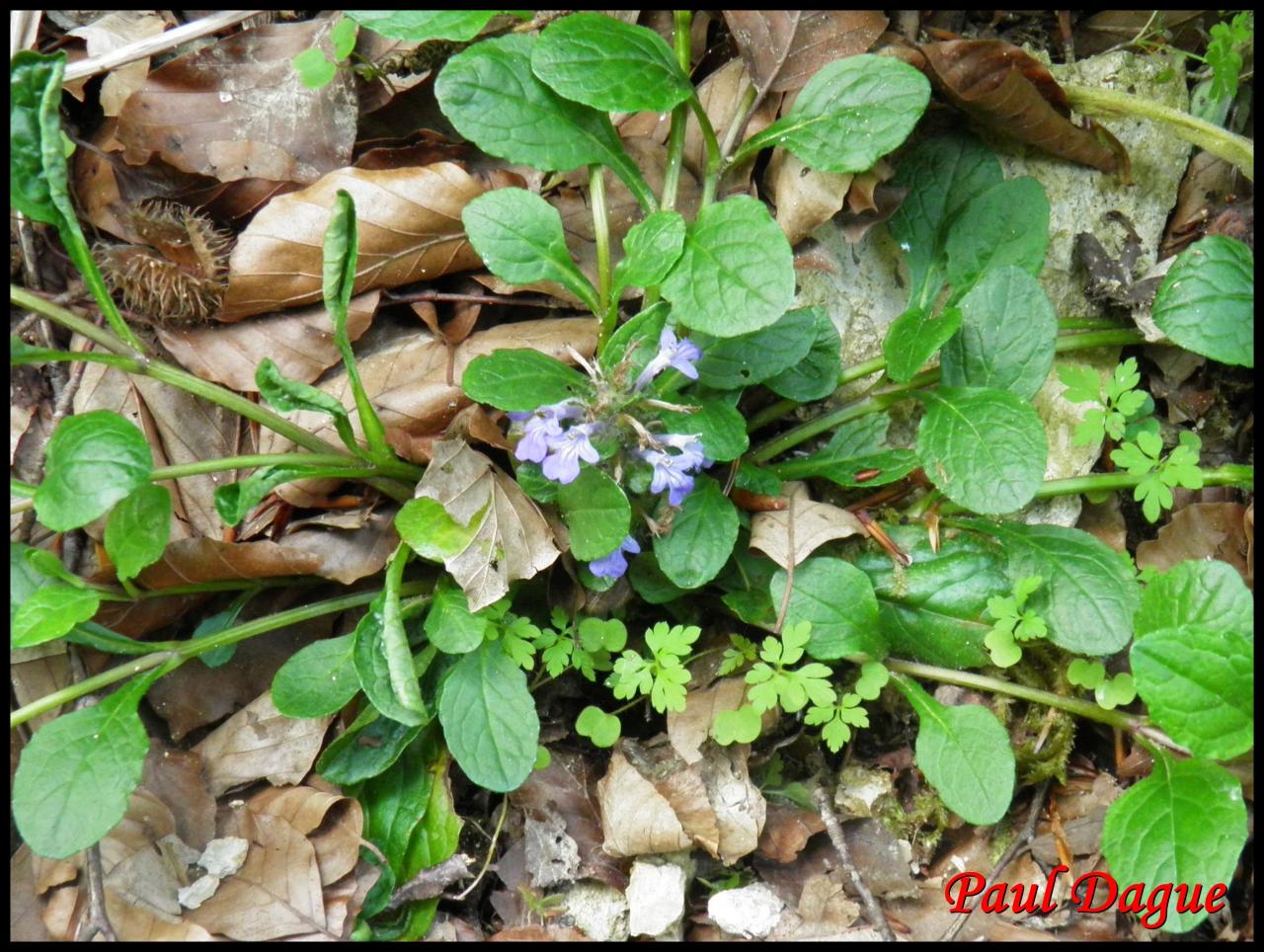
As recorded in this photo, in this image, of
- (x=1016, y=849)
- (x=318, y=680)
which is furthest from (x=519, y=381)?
(x=1016, y=849)

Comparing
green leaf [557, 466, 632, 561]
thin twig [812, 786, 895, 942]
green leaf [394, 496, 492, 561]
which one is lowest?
thin twig [812, 786, 895, 942]

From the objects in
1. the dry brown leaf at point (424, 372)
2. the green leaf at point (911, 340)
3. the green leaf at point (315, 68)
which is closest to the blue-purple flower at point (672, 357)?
the dry brown leaf at point (424, 372)

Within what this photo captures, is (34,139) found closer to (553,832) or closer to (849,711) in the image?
(553,832)

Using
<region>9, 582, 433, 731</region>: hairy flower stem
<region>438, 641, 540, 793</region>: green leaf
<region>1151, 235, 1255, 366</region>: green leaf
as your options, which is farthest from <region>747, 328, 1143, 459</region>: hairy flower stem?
<region>9, 582, 433, 731</region>: hairy flower stem

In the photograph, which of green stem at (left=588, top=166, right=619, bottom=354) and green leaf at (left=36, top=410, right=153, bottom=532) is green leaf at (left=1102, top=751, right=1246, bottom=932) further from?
green leaf at (left=36, top=410, right=153, bottom=532)

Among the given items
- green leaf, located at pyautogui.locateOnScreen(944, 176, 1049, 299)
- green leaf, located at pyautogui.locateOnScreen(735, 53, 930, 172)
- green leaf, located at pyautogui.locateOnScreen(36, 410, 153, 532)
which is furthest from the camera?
green leaf, located at pyautogui.locateOnScreen(944, 176, 1049, 299)

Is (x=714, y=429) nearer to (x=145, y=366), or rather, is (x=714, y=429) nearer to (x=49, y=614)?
(x=145, y=366)

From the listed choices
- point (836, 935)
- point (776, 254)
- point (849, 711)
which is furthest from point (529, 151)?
point (836, 935)
